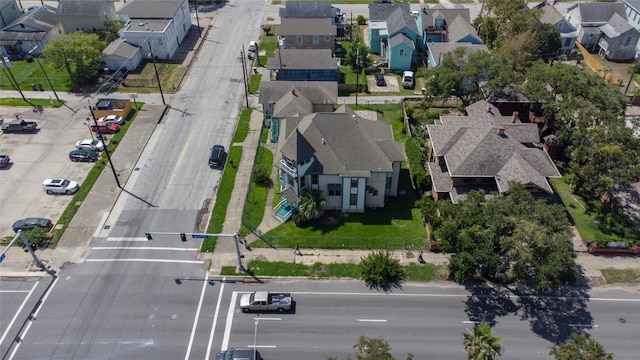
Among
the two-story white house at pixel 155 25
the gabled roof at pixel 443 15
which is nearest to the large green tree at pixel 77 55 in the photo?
the two-story white house at pixel 155 25

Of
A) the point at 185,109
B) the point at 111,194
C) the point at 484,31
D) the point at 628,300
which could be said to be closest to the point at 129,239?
the point at 111,194

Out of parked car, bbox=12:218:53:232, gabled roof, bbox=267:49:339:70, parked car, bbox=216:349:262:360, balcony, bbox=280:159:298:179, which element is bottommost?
parked car, bbox=216:349:262:360

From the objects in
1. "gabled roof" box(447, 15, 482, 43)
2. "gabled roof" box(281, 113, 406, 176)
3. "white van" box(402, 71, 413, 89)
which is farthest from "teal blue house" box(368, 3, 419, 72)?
"gabled roof" box(281, 113, 406, 176)

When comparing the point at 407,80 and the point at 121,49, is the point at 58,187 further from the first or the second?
the point at 407,80

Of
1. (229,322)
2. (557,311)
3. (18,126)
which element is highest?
(18,126)

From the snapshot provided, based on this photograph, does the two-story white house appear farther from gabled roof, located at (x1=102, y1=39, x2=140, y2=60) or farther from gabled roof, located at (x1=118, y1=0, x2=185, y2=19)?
gabled roof, located at (x1=102, y1=39, x2=140, y2=60)

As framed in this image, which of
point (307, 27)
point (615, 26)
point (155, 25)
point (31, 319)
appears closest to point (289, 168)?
point (31, 319)

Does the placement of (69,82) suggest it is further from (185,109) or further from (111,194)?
(111,194)
